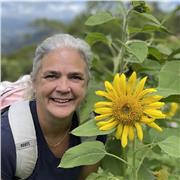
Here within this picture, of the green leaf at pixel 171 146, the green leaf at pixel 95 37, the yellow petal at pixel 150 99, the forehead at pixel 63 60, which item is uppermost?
the green leaf at pixel 95 37

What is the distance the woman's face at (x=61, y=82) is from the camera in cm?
156

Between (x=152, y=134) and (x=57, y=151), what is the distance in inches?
14.4

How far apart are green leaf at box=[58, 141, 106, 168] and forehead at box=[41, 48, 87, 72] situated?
0.27m

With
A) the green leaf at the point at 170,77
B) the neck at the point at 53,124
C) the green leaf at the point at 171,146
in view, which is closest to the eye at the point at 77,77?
the neck at the point at 53,124

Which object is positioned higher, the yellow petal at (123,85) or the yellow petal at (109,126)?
the yellow petal at (123,85)

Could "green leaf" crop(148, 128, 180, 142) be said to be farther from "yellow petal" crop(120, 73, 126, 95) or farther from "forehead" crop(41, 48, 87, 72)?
"forehead" crop(41, 48, 87, 72)

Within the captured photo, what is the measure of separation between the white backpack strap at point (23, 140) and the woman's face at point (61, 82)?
0.24ft

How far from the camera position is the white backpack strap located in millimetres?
1521

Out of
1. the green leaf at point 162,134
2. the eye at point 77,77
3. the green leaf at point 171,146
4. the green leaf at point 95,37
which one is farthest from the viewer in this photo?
the green leaf at point 95,37

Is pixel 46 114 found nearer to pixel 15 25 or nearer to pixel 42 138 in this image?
pixel 42 138

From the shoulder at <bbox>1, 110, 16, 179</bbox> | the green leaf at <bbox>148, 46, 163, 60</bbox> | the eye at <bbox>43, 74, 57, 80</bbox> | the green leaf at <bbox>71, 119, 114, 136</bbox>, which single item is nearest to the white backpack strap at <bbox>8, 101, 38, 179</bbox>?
the shoulder at <bbox>1, 110, 16, 179</bbox>

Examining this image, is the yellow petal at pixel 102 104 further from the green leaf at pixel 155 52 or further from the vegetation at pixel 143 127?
the green leaf at pixel 155 52

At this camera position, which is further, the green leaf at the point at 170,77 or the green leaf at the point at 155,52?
the green leaf at the point at 155,52

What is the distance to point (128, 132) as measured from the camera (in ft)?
4.50
